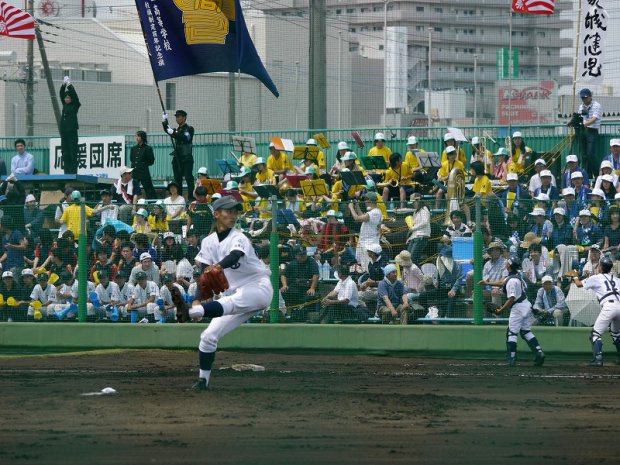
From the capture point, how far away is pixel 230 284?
13.0 metres

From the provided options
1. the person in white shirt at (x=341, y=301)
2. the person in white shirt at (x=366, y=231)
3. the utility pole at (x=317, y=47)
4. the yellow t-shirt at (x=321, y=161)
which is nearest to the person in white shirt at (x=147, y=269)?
the person in white shirt at (x=341, y=301)

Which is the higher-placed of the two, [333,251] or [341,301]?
[333,251]

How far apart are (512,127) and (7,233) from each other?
12.9 metres

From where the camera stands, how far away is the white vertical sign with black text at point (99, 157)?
1193 inches

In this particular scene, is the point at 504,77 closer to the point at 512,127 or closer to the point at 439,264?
the point at 512,127

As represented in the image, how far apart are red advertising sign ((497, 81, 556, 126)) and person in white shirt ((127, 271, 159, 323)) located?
69986 millimetres

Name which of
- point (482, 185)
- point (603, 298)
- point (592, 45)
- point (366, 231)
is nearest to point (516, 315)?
point (603, 298)

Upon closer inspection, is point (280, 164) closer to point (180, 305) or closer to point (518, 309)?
point (518, 309)

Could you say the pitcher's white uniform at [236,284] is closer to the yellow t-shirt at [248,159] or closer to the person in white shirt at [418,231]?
the person in white shirt at [418,231]

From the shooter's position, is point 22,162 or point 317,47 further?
point 22,162

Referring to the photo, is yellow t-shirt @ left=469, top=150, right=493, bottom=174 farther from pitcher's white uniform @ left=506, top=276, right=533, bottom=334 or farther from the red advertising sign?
the red advertising sign

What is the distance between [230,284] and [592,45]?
14.4 metres

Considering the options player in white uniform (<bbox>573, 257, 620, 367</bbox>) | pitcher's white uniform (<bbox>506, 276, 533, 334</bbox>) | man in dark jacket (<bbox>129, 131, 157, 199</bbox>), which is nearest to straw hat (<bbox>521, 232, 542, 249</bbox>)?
pitcher's white uniform (<bbox>506, 276, 533, 334</bbox>)

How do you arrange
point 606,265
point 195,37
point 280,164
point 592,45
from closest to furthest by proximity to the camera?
point 606,265, point 195,37, point 592,45, point 280,164
